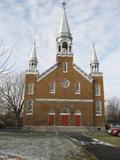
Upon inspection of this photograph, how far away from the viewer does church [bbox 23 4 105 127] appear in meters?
48.5

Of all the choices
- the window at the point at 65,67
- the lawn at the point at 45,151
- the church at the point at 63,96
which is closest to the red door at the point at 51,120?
the church at the point at 63,96

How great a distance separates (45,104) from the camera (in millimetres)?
Answer: 48625

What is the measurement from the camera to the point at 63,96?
4934 centimetres

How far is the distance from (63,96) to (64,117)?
3.78 meters

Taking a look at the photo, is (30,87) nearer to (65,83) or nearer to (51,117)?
(65,83)

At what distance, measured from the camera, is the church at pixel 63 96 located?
48.5 meters

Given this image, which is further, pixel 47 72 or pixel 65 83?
pixel 47 72

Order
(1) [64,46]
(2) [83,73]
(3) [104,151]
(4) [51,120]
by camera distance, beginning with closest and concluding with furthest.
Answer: (3) [104,151] < (4) [51,120] < (2) [83,73] < (1) [64,46]

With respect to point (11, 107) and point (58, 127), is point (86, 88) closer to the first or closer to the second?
point (58, 127)

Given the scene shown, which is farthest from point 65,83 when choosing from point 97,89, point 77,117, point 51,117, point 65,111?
point 51,117

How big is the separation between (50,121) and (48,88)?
5976 mm

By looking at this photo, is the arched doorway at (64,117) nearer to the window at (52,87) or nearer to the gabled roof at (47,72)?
the window at (52,87)

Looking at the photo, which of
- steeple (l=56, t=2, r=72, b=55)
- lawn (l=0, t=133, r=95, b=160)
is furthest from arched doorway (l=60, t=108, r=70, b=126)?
lawn (l=0, t=133, r=95, b=160)

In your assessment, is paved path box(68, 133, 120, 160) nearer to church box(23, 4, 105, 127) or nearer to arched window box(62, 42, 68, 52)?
church box(23, 4, 105, 127)
